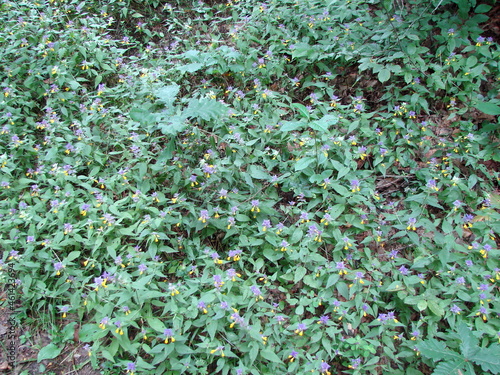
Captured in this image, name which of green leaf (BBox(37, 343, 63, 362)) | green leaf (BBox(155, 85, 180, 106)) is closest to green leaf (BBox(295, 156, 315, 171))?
green leaf (BBox(155, 85, 180, 106))

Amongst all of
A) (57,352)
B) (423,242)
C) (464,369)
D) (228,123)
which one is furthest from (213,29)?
(464,369)

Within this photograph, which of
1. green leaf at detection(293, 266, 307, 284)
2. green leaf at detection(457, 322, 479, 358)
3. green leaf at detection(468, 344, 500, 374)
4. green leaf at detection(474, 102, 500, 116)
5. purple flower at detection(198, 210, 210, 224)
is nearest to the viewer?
green leaf at detection(468, 344, 500, 374)

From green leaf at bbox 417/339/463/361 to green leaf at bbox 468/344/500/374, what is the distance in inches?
4.0

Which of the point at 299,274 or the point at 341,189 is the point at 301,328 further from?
the point at 341,189

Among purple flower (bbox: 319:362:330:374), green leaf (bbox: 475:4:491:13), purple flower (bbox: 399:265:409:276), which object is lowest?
purple flower (bbox: 319:362:330:374)

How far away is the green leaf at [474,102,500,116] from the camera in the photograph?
3570 mm

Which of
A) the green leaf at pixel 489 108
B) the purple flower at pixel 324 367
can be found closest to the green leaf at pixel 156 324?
the purple flower at pixel 324 367

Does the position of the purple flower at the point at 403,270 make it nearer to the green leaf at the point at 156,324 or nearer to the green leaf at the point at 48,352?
the green leaf at the point at 156,324

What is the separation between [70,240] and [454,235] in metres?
3.58

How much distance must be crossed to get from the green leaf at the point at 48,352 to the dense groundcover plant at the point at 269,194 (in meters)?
0.02

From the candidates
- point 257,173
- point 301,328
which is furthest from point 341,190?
point 301,328

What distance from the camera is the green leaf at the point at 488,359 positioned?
2416mm

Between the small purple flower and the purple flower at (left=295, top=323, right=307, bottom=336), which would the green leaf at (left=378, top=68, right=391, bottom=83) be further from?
the small purple flower

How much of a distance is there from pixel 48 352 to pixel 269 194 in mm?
2411
